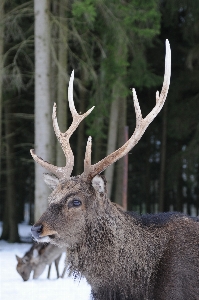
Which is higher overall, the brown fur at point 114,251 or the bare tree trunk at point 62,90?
the bare tree trunk at point 62,90

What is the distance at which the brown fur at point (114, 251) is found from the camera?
488cm

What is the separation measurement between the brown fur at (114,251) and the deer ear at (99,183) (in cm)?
3

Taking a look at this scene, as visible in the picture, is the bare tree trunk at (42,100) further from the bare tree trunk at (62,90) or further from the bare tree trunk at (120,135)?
the bare tree trunk at (120,135)

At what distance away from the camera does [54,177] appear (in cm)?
540

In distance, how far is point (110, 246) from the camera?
16.4ft

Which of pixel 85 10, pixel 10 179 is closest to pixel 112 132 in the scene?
pixel 85 10

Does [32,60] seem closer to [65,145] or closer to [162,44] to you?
[162,44]

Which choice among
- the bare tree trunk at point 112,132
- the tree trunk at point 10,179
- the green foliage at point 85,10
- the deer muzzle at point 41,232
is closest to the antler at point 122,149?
the deer muzzle at point 41,232

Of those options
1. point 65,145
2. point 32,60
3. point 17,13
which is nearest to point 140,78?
point 32,60

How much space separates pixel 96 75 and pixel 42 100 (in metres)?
2.26

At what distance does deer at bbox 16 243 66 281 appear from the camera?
33.8 ft

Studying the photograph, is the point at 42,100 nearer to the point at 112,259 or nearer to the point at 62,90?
the point at 62,90

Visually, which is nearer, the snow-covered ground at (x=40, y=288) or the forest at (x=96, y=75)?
the snow-covered ground at (x=40, y=288)

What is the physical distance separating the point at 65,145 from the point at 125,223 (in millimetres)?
1076
